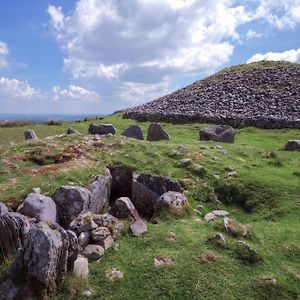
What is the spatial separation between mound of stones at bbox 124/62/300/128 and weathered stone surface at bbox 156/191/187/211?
25928 mm

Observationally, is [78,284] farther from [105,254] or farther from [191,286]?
[191,286]

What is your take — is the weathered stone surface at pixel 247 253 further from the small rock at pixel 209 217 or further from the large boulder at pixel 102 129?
the large boulder at pixel 102 129

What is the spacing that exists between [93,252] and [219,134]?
1720cm

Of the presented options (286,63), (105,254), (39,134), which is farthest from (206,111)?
(105,254)

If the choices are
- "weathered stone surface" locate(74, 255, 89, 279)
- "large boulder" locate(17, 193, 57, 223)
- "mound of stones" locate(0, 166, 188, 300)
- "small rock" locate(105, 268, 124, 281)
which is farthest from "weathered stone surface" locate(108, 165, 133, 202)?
"small rock" locate(105, 268, 124, 281)

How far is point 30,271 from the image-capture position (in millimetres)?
8297

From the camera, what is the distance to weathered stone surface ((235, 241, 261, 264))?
9.92 meters

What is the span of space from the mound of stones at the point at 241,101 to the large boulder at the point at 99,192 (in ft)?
82.2

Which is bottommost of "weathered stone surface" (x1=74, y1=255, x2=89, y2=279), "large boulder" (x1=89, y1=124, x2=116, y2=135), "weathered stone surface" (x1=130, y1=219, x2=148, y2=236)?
"weathered stone surface" (x1=74, y1=255, x2=89, y2=279)

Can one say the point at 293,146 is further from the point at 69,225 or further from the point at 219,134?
the point at 69,225

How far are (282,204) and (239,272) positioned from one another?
5190 mm

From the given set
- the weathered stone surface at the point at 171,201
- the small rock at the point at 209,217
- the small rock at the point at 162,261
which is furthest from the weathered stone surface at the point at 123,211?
the small rock at the point at 162,261

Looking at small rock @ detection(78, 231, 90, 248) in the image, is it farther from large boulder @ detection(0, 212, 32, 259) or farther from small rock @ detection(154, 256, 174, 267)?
small rock @ detection(154, 256, 174, 267)

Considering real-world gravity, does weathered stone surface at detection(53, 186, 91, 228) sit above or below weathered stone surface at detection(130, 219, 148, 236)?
above
